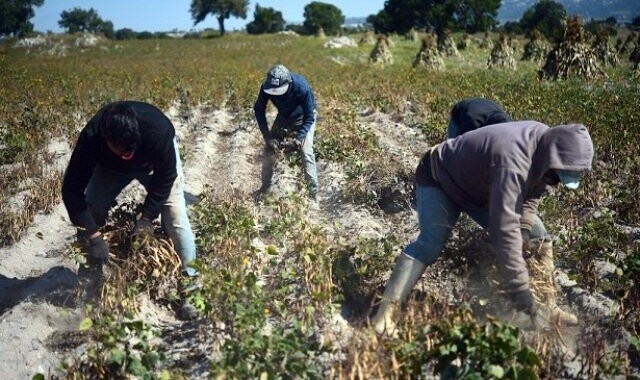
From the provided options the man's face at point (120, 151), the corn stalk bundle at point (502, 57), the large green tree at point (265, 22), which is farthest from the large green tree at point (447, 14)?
the man's face at point (120, 151)

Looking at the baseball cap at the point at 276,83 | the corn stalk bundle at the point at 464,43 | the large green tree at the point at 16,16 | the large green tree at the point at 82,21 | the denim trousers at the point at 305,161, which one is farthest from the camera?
the large green tree at the point at 82,21

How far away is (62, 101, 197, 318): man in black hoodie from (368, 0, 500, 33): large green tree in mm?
49874

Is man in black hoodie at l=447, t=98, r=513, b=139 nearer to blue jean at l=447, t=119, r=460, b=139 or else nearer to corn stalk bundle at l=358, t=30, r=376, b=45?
blue jean at l=447, t=119, r=460, b=139

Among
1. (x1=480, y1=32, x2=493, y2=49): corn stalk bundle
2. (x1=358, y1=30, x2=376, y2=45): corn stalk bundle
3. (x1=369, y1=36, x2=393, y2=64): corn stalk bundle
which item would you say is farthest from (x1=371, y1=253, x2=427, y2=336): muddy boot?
(x1=358, y1=30, x2=376, y2=45): corn stalk bundle

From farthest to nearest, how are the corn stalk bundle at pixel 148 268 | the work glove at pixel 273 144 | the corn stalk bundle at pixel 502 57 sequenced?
the corn stalk bundle at pixel 502 57
the work glove at pixel 273 144
the corn stalk bundle at pixel 148 268

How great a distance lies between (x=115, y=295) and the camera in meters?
3.22

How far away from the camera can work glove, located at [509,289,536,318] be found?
8.98ft

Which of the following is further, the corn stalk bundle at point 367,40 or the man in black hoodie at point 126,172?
the corn stalk bundle at point 367,40

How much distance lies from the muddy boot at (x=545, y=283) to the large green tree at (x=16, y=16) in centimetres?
6679

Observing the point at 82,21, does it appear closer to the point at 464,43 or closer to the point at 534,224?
the point at 464,43

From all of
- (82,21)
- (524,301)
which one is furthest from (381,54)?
(82,21)

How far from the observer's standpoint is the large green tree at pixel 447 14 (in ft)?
169

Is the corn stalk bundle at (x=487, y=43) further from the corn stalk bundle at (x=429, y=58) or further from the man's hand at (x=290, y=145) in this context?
the man's hand at (x=290, y=145)

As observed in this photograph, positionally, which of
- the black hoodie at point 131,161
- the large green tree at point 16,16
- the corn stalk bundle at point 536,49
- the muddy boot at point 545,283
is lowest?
the muddy boot at point 545,283
